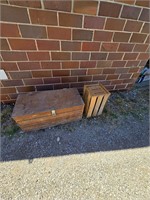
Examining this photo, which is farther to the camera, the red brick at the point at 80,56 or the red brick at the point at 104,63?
the red brick at the point at 104,63

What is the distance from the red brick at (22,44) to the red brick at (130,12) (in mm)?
900

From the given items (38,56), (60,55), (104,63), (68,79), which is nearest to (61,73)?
(68,79)

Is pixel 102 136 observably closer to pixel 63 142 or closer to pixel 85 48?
pixel 63 142

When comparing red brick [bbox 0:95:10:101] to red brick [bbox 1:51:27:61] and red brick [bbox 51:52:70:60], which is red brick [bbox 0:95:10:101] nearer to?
red brick [bbox 1:51:27:61]

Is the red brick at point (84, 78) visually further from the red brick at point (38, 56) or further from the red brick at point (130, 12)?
the red brick at point (130, 12)

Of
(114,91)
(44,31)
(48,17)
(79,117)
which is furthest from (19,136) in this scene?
(114,91)

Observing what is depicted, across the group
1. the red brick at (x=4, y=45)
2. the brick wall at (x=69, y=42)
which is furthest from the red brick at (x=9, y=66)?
the red brick at (x=4, y=45)

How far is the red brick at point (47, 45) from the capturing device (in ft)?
4.32

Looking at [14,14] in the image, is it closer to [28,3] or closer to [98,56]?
[28,3]

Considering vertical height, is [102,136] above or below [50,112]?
below

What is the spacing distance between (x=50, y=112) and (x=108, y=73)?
97cm

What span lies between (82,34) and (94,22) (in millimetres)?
152

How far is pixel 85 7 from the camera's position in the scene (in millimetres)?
1163

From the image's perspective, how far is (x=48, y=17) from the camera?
1.16 metres
